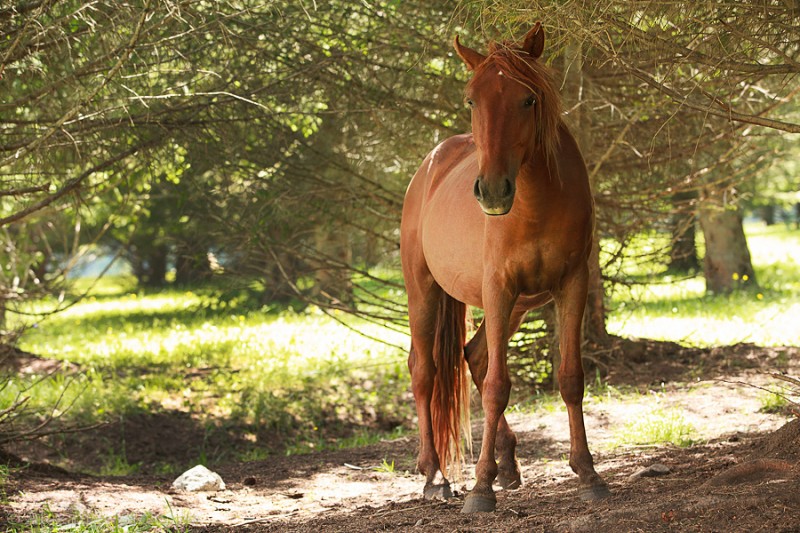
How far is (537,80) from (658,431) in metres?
2.89

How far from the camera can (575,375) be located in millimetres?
4379

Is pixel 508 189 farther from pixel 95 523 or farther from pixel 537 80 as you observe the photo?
pixel 95 523

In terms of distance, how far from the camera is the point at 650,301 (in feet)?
44.4

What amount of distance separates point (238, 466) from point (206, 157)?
2.46 m

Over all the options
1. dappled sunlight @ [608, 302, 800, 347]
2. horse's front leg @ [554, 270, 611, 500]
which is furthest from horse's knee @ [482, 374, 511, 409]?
dappled sunlight @ [608, 302, 800, 347]

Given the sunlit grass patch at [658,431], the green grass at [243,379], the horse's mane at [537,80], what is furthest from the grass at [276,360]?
the horse's mane at [537,80]

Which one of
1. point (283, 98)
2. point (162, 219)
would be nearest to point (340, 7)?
point (283, 98)

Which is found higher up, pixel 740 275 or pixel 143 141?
pixel 143 141

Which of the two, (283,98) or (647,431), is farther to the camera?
(283,98)

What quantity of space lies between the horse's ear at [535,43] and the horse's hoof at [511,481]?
2.38 m

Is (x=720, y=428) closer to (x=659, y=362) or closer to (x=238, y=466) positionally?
(x=659, y=362)

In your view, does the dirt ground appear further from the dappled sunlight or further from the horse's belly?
the dappled sunlight

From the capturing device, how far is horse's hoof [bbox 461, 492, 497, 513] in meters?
4.23

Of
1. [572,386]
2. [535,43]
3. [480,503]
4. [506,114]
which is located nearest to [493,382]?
[572,386]
